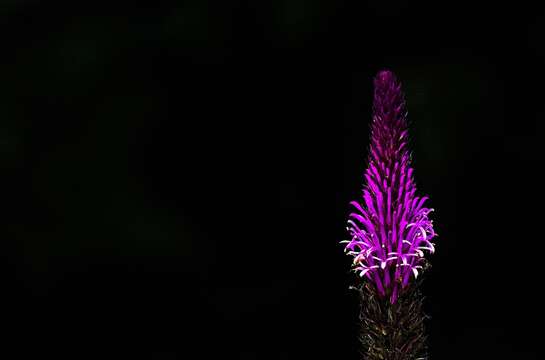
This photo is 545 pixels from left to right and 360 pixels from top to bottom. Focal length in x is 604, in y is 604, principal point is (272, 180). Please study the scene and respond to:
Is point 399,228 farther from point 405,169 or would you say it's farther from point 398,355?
point 398,355

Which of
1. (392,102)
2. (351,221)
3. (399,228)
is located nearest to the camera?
(392,102)

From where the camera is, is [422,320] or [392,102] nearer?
[392,102]

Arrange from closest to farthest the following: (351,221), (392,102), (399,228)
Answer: (392,102), (399,228), (351,221)

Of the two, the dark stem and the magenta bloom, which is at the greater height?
the magenta bloom

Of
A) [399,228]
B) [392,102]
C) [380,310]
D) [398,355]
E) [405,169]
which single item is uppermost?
[392,102]

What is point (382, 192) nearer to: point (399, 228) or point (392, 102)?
point (399, 228)

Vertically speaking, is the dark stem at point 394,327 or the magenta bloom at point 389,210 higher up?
the magenta bloom at point 389,210

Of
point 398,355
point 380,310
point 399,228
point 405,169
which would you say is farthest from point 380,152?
point 398,355

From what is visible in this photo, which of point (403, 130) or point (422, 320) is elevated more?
point (403, 130)
